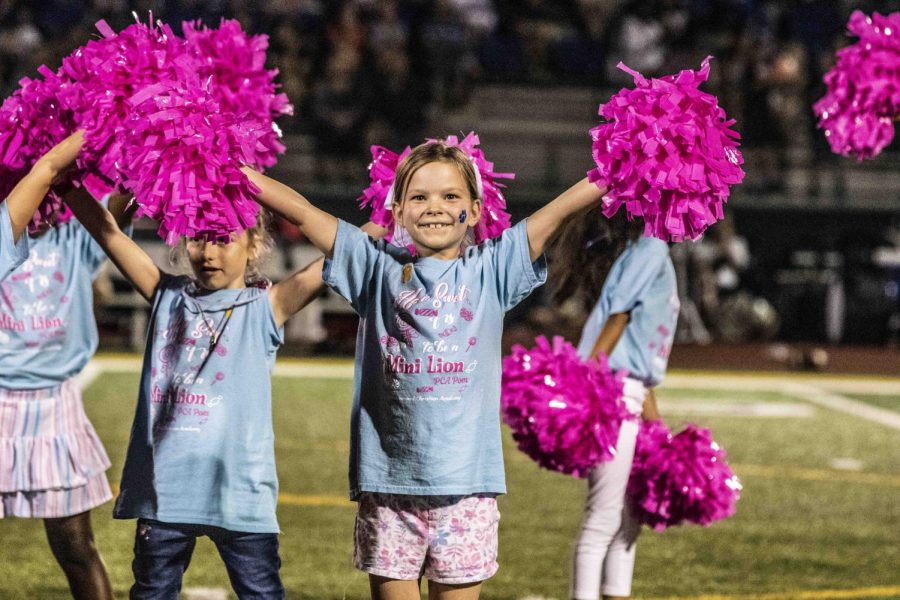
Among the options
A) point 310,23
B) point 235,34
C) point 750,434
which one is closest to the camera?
point 235,34

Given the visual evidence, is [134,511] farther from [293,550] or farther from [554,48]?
[554,48]

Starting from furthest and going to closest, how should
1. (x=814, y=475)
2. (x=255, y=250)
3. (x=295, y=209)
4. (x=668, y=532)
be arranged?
(x=814, y=475) < (x=668, y=532) < (x=255, y=250) < (x=295, y=209)

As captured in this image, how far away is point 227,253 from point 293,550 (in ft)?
7.92

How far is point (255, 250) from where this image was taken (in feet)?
11.6

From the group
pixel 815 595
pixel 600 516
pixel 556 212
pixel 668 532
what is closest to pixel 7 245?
pixel 556 212

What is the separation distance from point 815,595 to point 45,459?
2.65 m

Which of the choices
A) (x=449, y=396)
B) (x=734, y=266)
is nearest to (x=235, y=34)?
(x=449, y=396)

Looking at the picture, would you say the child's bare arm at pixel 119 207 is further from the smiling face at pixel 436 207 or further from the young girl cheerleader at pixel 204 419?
the smiling face at pixel 436 207

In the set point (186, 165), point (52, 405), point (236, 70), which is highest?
point (236, 70)

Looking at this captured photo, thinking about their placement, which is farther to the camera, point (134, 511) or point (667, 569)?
point (667, 569)

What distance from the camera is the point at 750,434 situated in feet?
30.5

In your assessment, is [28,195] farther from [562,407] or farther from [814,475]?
[814,475]

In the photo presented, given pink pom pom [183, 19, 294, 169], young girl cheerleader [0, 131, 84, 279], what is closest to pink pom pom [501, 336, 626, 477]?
pink pom pom [183, 19, 294, 169]

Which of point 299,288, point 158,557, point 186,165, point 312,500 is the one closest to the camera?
point 186,165
